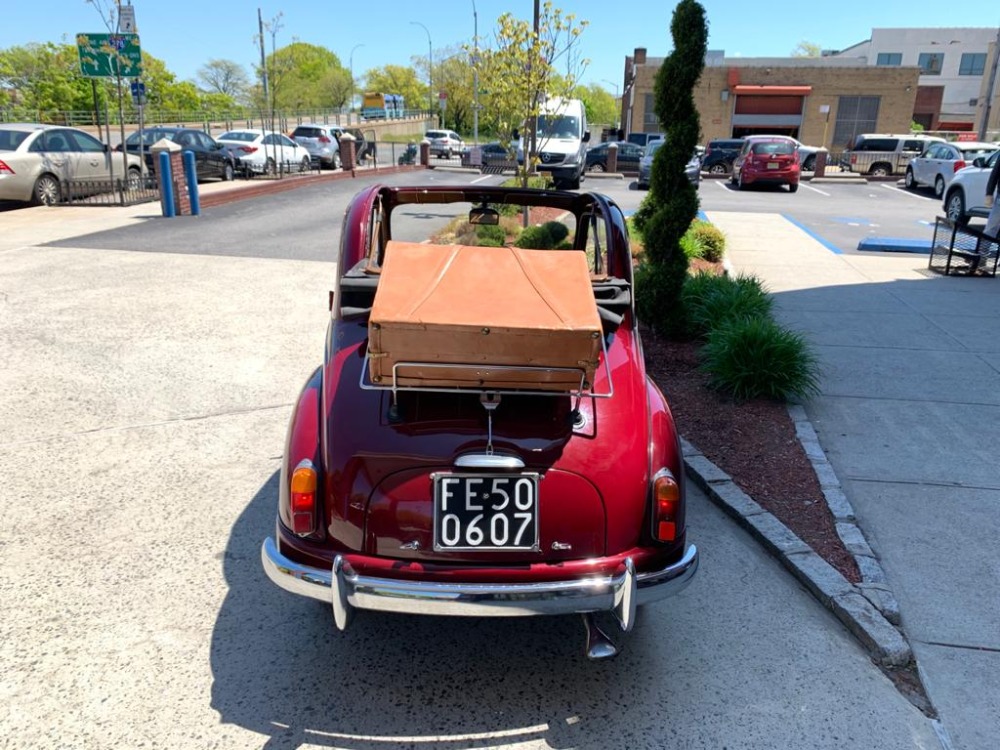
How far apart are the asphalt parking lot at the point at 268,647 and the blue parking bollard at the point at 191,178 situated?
10930mm

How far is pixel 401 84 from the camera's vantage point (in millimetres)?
94062

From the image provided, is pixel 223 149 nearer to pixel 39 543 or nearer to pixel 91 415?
pixel 91 415

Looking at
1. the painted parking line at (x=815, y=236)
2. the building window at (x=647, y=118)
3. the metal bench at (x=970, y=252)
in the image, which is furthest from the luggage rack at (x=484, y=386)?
the building window at (x=647, y=118)

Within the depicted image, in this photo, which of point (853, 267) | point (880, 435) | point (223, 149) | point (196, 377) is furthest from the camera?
point (223, 149)

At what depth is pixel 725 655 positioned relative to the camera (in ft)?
10.5

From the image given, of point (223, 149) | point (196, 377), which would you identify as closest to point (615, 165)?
point (223, 149)

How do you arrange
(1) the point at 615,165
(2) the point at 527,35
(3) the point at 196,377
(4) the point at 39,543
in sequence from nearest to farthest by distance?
1. (4) the point at 39,543
2. (3) the point at 196,377
3. (2) the point at 527,35
4. (1) the point at 615,165

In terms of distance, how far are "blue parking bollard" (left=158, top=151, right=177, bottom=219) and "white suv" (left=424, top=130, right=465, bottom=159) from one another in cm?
2732

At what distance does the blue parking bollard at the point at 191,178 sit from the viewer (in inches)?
604

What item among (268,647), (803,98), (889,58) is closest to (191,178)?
(268,647)

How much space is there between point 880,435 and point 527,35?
9.95 metres

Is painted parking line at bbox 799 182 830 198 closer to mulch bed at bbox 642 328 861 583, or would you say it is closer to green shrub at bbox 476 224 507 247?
green shrub at bbox 476 224 507 247

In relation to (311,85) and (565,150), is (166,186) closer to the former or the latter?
(565,150)

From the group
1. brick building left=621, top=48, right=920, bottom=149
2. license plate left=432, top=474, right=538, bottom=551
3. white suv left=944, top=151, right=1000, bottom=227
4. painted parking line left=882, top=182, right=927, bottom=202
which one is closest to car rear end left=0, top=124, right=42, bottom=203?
license plate left=432, top=474, right=538, bottom=551
